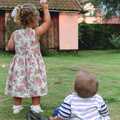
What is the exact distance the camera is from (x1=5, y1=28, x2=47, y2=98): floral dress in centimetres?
809

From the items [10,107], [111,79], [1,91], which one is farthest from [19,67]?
[111,79]

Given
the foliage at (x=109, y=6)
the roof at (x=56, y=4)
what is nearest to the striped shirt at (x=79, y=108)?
the roof at (x=56, y=4)

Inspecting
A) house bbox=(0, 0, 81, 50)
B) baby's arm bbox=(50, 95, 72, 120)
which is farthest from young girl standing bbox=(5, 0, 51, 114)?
house bbox=(0, 0, 81, 50)

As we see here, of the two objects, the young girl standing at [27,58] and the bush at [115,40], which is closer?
the young girl standing at [27,58]

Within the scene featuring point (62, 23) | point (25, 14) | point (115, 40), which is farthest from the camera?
point (115, 40)

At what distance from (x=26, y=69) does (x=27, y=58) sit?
0.17 meters

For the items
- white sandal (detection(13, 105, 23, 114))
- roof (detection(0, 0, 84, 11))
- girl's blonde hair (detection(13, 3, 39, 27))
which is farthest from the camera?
roof (detection(0, 0, 84, 11))

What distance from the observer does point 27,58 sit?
26.7 ft

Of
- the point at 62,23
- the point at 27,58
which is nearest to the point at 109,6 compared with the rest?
the point at 62,23

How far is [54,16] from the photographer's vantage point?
1298 inches

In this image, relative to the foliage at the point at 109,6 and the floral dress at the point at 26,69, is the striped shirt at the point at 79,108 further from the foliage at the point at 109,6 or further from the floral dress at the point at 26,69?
the foliage at the point at 109,6

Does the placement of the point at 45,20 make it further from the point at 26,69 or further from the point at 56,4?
the point at 56,4

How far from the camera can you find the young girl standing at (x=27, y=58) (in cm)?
807

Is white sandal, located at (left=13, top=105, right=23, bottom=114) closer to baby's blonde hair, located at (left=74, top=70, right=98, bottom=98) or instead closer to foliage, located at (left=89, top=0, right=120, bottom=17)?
baby's blonde hair, located at (left=74, top=70, right=98, bottom=98)
